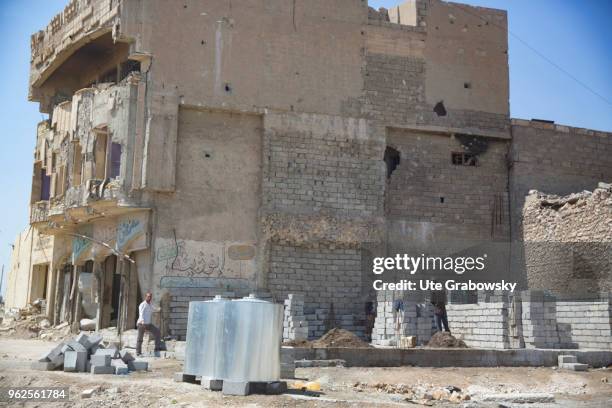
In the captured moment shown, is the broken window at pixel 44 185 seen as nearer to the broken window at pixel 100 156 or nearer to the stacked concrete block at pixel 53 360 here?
the broken window at pixel 100 156

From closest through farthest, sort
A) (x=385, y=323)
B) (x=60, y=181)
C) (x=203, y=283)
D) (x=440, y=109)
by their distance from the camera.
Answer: (x=385, y=323), (x=203, y=283), (x=440, y=109), (x=60, y=181)

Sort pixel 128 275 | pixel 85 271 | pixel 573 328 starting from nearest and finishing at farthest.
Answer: pixel 573 328 → pixel 128 275 → pixel 85 271

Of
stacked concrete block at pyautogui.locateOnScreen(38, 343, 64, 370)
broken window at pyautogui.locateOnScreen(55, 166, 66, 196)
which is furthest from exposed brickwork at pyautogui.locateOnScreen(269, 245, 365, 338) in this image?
stacked concrete block at pyautogui.locateOnScreen(38, 343, 64, 370)

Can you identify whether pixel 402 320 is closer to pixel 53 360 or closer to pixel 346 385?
pixel 346 385

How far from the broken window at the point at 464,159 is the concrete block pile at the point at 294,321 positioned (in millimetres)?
8125

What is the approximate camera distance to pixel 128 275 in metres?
21.7

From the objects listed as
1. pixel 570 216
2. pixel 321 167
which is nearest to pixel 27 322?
pixel 321 167

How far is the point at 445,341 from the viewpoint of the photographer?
1603cm

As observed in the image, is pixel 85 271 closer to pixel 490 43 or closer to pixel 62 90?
pixel 62 90

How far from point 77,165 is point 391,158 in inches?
394

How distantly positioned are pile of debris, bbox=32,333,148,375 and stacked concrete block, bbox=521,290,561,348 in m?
8.26

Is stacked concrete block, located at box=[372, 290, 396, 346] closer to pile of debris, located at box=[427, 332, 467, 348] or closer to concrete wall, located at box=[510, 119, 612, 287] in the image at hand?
pile of debris, located at box=[427, 332, 467, 348]

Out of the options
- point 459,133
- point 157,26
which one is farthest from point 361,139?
point 157,26

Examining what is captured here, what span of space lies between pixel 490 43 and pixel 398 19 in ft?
10.4
